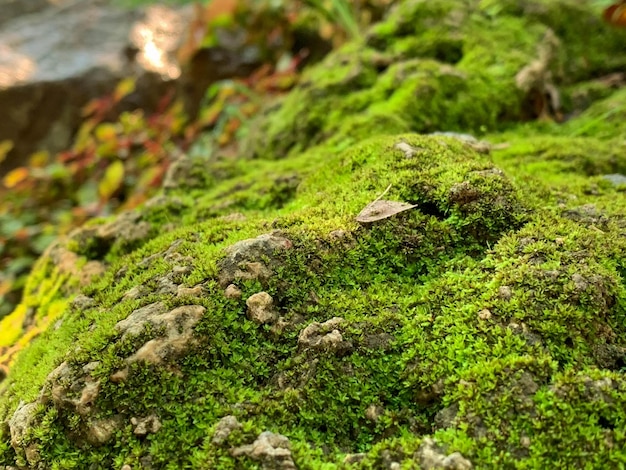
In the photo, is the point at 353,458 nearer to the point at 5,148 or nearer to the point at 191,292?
the point at 191,292

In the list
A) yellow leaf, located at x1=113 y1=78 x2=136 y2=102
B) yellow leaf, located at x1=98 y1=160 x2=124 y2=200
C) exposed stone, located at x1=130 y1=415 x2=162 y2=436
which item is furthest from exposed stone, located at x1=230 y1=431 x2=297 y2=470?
yellow leaf, located at x1=113 y1=78 x2=136 y2=102

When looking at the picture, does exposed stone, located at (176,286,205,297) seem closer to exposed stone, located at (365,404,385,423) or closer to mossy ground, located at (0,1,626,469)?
mossy ground, located at (0,1,626,469)

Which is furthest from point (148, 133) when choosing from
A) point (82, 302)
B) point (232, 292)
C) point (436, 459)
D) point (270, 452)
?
point (436, 459)

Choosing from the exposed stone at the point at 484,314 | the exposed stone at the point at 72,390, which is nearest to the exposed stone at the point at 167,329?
the exposed stone at the point at 72,390

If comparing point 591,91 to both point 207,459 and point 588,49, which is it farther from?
point 207,459

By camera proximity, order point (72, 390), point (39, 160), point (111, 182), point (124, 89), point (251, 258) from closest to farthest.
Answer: point (72, 390) < point (251, 258) < point (111, 182) < point (39, 160) < point (124, 89)

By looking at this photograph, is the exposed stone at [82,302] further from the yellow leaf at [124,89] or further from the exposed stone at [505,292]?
the yellow leaf at [124,89]
